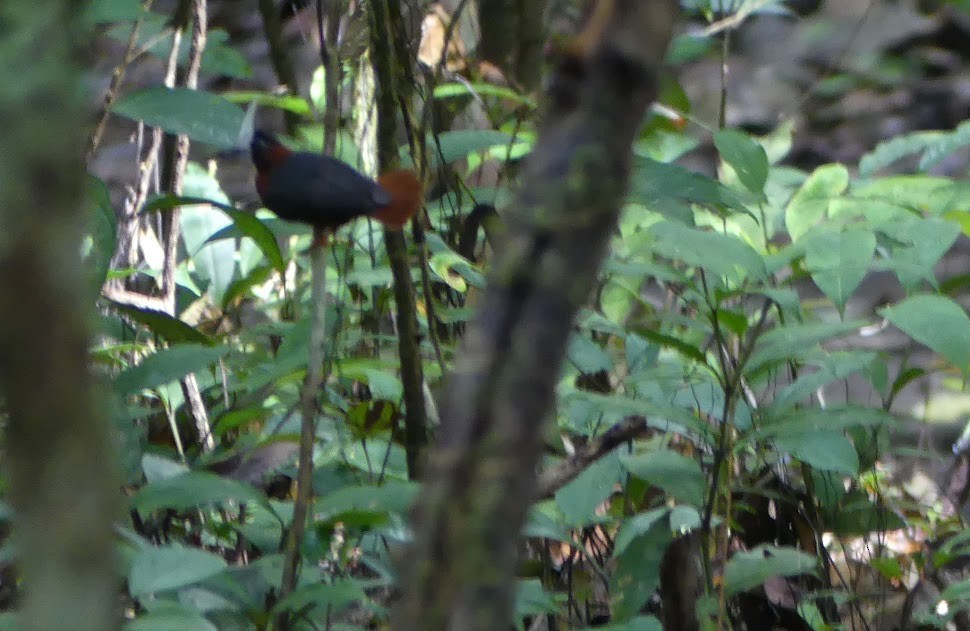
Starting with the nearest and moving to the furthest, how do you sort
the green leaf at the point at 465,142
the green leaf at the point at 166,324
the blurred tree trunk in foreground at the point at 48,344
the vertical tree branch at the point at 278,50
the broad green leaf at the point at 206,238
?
the blurred tree trunk in foreground at the point at 48,344 → the green leaf at the point at 166,324 → the green leaf at the point at 465,142 → the broad green leaf at the point at 206,238 → the vertical tree branch at the point at 278,50

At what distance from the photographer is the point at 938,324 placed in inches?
43.8

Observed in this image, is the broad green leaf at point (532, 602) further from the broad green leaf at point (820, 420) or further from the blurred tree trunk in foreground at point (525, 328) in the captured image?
the blurred tree trunk in foreground at point (525, 328)

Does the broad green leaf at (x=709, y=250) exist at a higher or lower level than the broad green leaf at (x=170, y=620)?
higher

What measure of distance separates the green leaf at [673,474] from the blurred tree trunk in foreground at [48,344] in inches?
33.0

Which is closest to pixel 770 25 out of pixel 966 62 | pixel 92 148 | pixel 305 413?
pixel 966 62

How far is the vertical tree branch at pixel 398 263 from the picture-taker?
1.23m

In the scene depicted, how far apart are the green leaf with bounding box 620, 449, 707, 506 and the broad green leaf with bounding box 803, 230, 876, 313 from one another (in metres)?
0.24

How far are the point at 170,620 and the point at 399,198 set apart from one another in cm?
44

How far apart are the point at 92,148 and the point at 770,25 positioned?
4192mm

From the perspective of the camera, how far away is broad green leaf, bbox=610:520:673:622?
3.97 ft

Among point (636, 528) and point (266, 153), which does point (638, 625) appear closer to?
point (636, 528)

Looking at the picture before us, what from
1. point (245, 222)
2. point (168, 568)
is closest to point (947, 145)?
point (245, 222)

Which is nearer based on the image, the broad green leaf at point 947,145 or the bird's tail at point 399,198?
the bird's tail at point 399,198

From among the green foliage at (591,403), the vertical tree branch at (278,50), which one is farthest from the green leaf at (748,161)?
the vertical tree branch at (278,50)
